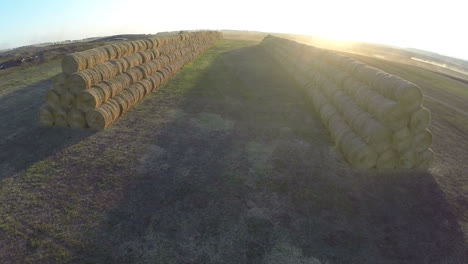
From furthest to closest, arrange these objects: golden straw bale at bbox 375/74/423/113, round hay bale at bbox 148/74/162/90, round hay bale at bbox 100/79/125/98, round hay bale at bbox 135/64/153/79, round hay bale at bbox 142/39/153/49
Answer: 1. round hay bale at bbox 142/39/153/49
2. round hay bale at bbox 148/74/162/90
3. round hay bale at bbox 135/64/153/79
4. round hay bale at bbox 100/79/125/98
5. golden straw bale at bbox 375/74/423/113

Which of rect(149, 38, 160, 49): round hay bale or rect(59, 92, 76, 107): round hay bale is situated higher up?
rect(149, 38, 160, 49): round hay bale

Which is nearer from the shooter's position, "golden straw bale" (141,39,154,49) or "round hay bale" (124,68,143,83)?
"round hay bale" (124,68,143,83)

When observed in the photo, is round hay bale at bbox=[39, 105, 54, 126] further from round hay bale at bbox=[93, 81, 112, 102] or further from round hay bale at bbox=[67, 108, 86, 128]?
round hay bale at bbox=[93, 81, 112, 102]

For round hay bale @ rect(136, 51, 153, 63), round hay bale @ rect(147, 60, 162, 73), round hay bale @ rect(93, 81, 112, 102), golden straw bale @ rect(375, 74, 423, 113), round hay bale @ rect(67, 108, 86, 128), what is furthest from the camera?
round hay bale @ rect(147, 60, 162, 73)

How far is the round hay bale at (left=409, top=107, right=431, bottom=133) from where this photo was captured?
11570 millimetres

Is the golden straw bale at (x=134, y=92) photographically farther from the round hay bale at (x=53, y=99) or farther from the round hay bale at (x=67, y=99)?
the round hay bale at (x=53, y=99)

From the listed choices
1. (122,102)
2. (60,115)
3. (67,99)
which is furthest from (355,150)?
(60,115)

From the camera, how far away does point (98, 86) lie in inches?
595

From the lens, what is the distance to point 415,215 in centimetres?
980

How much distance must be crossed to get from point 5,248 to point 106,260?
2.71m

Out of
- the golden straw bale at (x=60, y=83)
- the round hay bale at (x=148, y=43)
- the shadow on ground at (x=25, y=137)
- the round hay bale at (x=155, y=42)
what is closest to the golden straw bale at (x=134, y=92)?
the golden straw bale at (x=60, y=83)

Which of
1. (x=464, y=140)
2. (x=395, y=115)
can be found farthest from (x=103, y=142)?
(x=464, y=140)

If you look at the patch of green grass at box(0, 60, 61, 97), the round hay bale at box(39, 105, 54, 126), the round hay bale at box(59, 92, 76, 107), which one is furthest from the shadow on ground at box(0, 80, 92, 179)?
the patch of green grass at box(0, 60, 61, 97)

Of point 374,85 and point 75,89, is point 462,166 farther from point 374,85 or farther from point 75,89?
point 75,89
